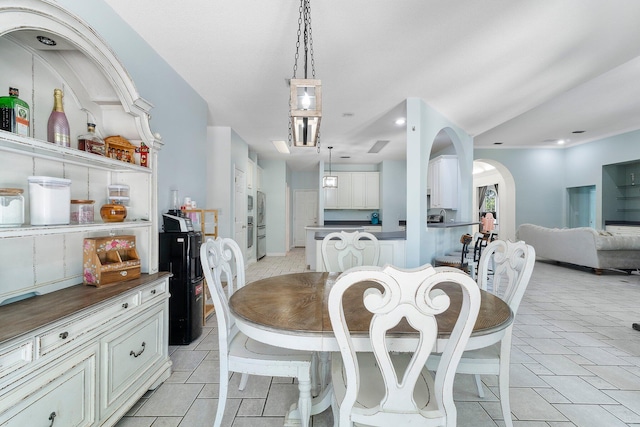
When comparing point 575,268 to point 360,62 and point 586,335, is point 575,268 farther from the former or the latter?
point 360,62

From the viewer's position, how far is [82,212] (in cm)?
163

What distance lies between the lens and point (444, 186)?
5.60 meters

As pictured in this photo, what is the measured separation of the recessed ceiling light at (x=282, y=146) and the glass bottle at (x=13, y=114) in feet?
15.4

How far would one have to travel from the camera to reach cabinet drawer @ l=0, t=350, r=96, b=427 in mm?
1062

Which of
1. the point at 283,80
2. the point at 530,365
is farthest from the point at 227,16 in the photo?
the point at 530,365

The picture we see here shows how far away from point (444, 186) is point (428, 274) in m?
5.16

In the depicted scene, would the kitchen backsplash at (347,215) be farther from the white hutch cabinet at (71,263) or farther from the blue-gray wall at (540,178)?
the white hutch cabinet at (71,263)

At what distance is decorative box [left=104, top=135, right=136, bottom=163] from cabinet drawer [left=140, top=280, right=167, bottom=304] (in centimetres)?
87

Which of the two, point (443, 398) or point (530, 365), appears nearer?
point (443, 398)

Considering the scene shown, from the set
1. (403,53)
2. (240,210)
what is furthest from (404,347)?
(240,210)

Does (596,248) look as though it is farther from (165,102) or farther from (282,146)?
(165,102)

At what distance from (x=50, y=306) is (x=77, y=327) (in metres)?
0.19

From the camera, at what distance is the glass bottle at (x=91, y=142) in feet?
5.51

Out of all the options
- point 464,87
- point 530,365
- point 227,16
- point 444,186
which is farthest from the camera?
point 444,186
